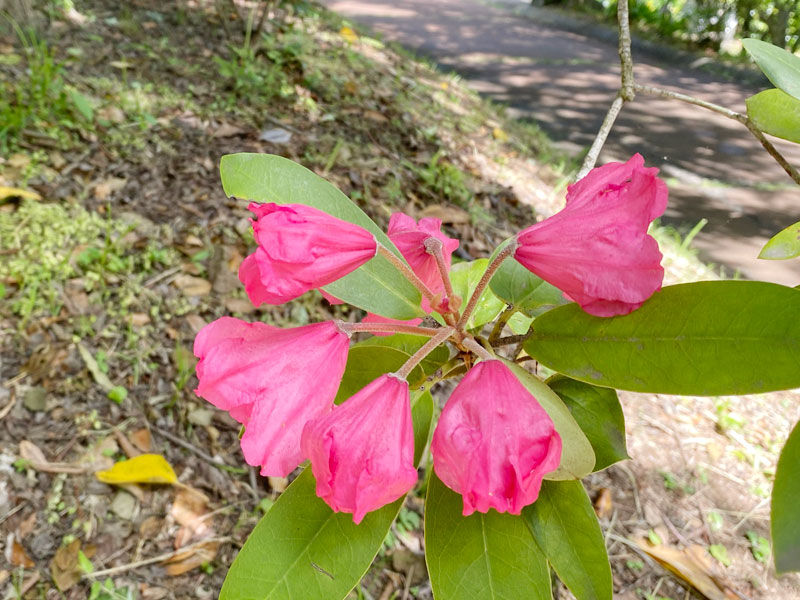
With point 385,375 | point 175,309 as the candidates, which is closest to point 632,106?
point 175,309

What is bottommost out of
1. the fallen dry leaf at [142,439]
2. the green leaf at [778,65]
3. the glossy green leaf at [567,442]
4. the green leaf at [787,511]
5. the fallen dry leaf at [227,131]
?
the fallen dry leaf at [142,439]

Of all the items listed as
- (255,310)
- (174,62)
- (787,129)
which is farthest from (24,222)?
(787,129)

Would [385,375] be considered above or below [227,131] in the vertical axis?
above

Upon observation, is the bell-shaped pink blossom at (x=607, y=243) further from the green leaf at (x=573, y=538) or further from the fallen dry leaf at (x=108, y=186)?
the fallen dry leaf at (x=108, y=186)

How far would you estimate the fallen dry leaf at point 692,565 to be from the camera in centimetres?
161

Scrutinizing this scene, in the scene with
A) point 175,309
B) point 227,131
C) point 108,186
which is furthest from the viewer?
point 227,131

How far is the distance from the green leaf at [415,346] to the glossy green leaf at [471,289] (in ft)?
0.21

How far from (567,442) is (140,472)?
1250 millimetres

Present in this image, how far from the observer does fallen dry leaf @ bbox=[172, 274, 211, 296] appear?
6.74 feet

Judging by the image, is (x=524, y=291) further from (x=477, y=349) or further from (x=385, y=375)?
(x=385, y=375)

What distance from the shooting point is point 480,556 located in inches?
31.6

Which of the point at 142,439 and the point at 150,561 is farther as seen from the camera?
the point at 142,439

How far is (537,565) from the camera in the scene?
796 millimetres

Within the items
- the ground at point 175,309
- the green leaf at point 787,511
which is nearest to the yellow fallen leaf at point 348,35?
the ground at point 175,309
